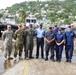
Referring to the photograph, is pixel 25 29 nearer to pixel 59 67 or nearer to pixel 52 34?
pixel 52 34

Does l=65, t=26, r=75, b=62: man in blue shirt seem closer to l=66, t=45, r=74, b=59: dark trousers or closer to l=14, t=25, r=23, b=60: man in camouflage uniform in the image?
l=66, t=45, r=74, b=59: dark trousers

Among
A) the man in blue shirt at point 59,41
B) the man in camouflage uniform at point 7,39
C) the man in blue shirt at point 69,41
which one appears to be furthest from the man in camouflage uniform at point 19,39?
the man in blue shirt at point 69,41

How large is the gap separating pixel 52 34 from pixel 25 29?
4.08 ft

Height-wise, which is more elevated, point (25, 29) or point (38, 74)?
point (25, 29)

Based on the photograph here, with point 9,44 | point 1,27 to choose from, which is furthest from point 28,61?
point 1,27

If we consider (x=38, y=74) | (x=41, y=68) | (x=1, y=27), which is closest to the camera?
(x=38, y=74)

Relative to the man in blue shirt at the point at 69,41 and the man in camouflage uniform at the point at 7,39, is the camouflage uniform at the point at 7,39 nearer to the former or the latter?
the man in camouflage uniform at the point at 7,39

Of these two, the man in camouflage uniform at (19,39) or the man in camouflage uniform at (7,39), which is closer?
the man in camouflage uniform at (7,39)

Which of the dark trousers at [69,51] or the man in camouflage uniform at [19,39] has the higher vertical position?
the man in camouflage uniform at [19,39]

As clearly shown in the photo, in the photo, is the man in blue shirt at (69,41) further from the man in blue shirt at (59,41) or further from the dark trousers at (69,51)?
Answer: the man in blue shirt at (59,41)

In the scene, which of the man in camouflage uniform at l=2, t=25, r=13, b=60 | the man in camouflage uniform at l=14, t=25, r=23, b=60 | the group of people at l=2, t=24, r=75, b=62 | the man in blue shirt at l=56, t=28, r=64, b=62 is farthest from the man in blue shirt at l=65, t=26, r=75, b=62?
the man in camouflage uniform at l=2, t=25, r=13, b=60

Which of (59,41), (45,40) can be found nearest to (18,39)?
(45,40)

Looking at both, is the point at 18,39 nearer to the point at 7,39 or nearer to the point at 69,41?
the point at 7,39

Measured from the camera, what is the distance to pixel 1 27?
29.8 meters
